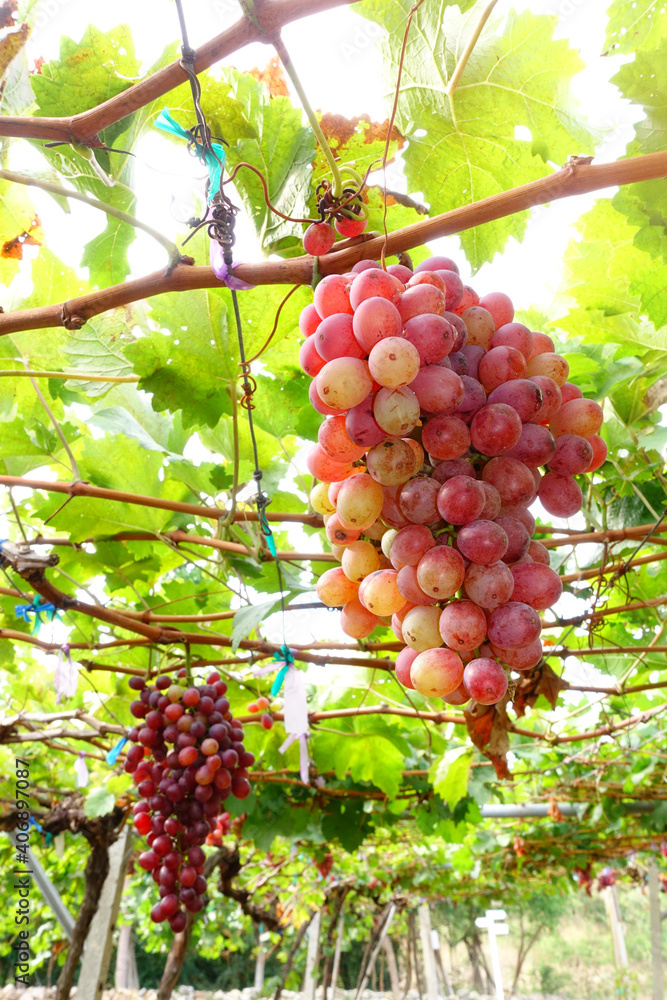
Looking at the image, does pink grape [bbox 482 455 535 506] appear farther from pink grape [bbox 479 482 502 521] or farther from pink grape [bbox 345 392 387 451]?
pink grape [bbox 345 392 387 451]

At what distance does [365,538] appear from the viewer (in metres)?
0.82

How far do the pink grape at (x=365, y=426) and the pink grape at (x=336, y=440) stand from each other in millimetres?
28

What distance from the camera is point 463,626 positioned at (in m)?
0.63

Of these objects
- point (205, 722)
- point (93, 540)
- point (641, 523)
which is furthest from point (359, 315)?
point (205, 722)

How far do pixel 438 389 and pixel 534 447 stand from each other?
0.12m

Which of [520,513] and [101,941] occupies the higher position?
[520,513]

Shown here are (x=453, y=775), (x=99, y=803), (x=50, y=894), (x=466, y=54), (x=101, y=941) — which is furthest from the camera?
(x=50, y=894)

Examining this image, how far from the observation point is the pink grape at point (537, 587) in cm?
65

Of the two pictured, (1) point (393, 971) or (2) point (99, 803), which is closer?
(2) point (99, 803)

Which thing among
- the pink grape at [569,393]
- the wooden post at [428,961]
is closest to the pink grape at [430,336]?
the pink grape at [569,393]

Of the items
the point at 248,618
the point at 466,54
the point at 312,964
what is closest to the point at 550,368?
the point at 466,54

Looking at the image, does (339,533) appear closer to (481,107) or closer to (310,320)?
(310,320)

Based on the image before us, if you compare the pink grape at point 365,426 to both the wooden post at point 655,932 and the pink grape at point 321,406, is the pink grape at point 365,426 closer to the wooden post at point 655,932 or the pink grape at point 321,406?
the pink grape at point 321,406

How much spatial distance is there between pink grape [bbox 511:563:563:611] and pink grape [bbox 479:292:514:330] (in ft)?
0.98
